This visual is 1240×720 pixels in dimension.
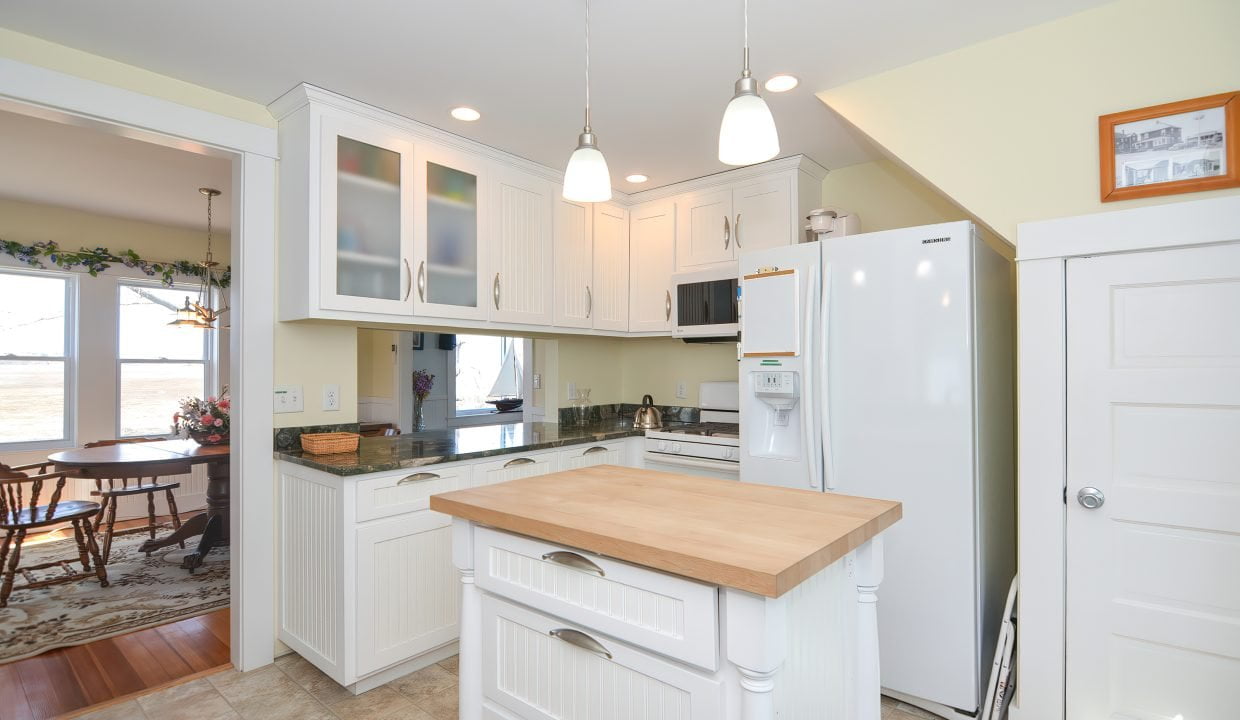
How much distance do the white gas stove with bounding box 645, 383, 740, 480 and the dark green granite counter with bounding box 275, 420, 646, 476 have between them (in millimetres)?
172

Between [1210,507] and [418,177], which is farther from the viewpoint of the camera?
[418,177]

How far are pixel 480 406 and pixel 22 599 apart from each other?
4454 mm

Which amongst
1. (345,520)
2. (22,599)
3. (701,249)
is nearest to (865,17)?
(701,249)

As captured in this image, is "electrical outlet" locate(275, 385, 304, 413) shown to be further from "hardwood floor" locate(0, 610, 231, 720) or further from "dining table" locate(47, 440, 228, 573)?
"dining table" locate(47, 440, 228, 573)

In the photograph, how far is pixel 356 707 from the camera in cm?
235

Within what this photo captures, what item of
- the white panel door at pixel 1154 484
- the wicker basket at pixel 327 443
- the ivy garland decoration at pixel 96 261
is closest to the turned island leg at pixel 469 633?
the wicker basket at pixel 327 443

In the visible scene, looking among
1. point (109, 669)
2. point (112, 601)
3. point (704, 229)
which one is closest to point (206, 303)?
point (112, 601)

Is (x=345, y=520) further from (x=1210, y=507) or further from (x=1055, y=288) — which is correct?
(x=1210, y=507)

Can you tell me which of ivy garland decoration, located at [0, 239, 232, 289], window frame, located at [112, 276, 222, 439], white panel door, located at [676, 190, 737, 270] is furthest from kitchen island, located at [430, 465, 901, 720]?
window frame, located at [112, 276, 222, 439]

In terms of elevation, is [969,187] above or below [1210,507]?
above

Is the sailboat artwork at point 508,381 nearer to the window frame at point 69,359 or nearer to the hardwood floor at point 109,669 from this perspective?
the window frame at point 69,359

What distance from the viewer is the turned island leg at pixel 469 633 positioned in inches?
64.4

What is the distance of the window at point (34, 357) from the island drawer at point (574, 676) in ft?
16.8

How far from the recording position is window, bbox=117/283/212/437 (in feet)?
17.0
